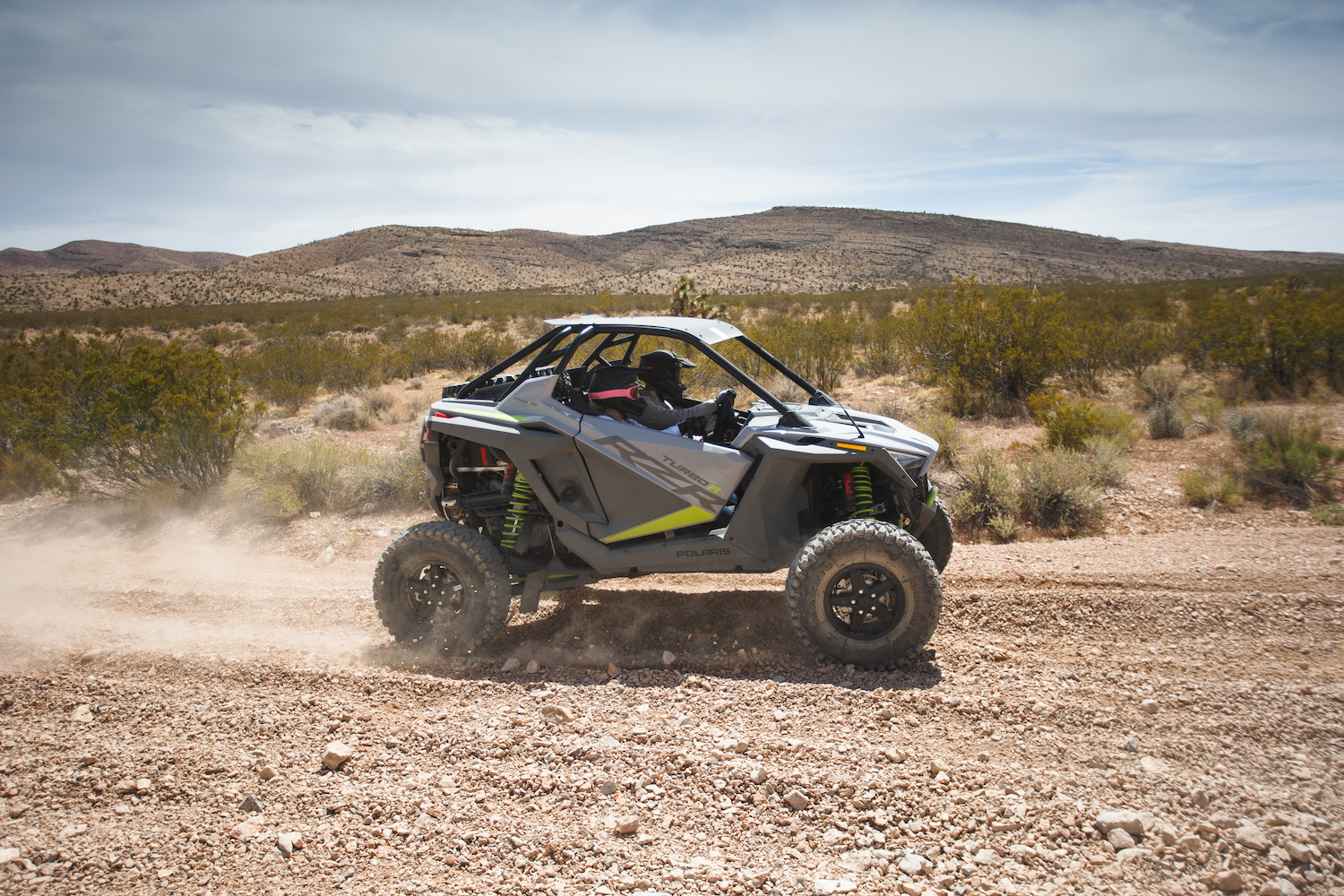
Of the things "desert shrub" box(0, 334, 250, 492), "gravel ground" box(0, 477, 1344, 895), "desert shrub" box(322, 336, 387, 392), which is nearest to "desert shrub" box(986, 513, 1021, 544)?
"gravel ground" box(0, 477, 1344, 895)

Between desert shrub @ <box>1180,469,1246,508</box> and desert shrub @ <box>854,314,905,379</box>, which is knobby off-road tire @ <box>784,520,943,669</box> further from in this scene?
desert shrub @ <box>854,314,905,379</box>

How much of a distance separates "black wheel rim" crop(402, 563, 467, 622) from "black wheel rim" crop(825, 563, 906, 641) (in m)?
2.27

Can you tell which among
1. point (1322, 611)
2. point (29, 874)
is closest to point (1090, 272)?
point (1322, 611)

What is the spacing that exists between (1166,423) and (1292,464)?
2.64 m

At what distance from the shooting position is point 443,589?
426 centimetres

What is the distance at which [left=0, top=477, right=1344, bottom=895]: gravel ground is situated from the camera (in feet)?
8.07

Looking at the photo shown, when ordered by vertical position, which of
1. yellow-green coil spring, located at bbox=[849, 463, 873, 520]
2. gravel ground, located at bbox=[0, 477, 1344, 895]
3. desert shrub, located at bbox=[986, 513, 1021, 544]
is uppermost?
yellow-green coil spring, located at bbox=[849, 463, 873, 520]

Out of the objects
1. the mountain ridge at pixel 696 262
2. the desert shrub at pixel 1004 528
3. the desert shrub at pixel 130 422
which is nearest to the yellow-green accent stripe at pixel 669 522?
the desert shrub at pixel 1004 528

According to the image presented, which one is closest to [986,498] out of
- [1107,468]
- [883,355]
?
[1107,468]

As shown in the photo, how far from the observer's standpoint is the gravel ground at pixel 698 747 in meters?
2.46

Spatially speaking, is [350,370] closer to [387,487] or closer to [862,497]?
[387,487]

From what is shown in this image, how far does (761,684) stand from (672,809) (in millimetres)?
1062

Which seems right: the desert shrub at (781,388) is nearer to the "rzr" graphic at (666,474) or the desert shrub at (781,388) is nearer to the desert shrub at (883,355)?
the desert shrub at (883,355)

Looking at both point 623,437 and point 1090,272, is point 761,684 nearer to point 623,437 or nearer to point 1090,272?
point 623,437
